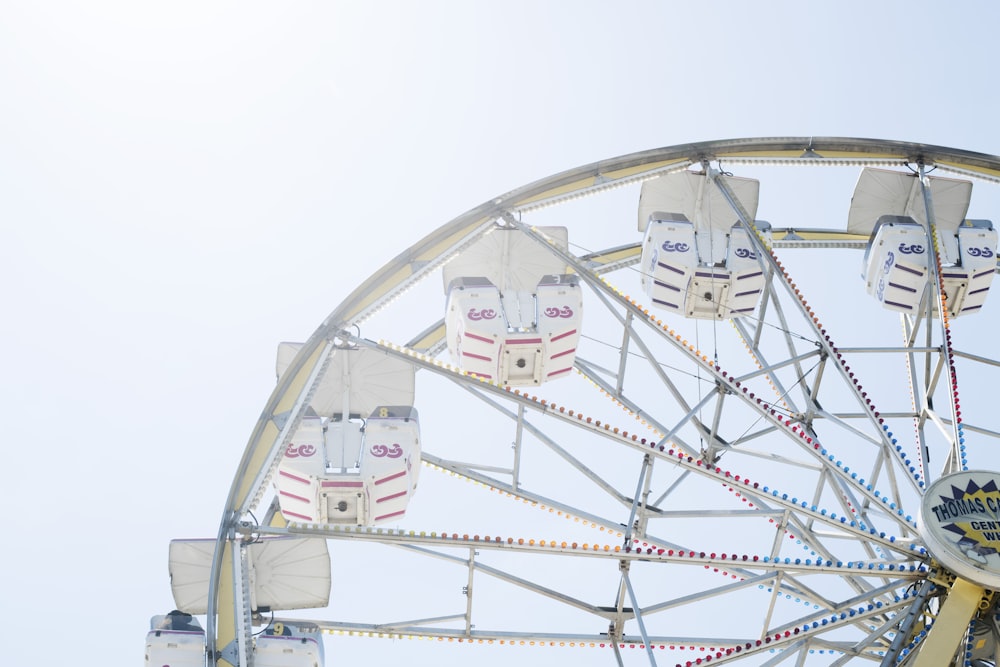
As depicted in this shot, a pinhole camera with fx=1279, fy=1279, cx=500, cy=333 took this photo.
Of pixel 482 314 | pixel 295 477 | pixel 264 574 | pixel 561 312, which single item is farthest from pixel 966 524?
pixel 264 574

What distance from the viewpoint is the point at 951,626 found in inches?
563

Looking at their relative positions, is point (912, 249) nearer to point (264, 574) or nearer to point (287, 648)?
point (264, 574)

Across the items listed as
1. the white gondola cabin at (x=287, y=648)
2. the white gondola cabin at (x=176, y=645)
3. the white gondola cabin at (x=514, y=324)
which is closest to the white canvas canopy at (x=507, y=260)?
the white gondola cabin at (x=514, y=324)

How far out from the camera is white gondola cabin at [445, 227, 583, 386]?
18.1 metres

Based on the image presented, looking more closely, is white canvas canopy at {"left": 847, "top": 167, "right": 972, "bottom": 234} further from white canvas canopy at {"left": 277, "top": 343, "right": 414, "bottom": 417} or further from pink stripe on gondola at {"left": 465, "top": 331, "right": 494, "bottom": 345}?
white canvas canopy at {"left": 277, "top": 343, "right": 414, "bottom": 417}

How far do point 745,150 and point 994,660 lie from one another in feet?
27.1

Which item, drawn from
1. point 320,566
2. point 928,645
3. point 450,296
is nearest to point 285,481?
point 320,566

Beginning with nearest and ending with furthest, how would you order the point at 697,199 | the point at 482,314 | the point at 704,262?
the point at 482,314
the point at 704,262
the point at 697,199

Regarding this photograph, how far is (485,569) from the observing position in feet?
53.1

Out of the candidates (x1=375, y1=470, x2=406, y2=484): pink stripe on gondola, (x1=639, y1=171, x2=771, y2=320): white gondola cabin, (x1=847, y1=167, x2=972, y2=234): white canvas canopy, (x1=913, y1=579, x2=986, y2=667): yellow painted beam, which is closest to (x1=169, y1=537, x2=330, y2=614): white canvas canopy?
(x1=375, y1=470, x2=406, y2=484): pink stripe on gondola

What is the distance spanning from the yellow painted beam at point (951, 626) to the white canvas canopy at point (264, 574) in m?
7.48

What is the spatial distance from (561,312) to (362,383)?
3005 millimetres

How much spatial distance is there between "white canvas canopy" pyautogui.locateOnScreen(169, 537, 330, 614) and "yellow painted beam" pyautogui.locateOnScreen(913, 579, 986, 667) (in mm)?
7483

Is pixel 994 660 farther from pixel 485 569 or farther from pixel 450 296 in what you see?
pixel 450 296
